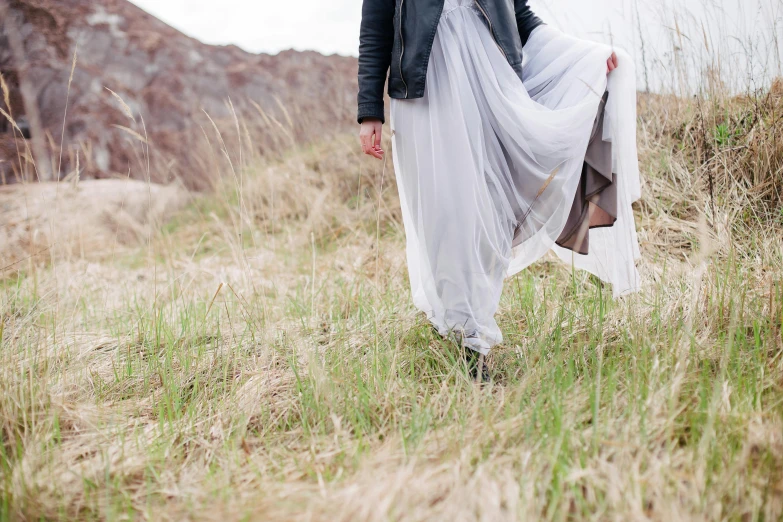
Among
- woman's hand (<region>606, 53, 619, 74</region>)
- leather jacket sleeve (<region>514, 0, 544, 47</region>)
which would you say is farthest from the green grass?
leather jacket sleeve (<region>514, 0, 544, 47</region>)

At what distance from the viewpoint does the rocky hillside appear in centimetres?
576

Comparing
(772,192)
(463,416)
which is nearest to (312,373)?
(463,416)

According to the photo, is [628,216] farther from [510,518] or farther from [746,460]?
[510,518]

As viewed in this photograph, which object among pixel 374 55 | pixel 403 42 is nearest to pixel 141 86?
pixel 374 55

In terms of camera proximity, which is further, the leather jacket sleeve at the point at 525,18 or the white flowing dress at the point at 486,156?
the leather jacket sleeve at the point at 525,18

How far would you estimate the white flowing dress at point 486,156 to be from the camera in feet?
4.72

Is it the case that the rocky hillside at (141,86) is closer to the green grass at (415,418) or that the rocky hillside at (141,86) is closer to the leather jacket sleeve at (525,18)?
the leather jacket sleeve at (525,18)

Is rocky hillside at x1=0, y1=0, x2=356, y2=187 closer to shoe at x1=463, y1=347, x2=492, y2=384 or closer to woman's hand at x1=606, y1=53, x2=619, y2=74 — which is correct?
woman's hand at x1=606, y1=53, x2=619, y2=74

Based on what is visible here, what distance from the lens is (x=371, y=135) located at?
5.15 ft

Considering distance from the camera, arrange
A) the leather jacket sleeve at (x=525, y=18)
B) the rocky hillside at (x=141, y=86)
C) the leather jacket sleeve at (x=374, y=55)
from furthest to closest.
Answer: the rocky hillside at (x=141, y=86)
the leather jacket sleeve at (x=525, y=18)
the leather jacket sleeve at (x=374, y=55)

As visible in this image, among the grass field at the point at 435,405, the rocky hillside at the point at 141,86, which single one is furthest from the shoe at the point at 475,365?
the rocky hillside at the point at 141,86

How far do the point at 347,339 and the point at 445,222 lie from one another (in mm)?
648

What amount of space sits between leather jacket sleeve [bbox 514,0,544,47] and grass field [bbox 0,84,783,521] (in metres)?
0.95

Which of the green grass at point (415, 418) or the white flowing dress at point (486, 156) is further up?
the white flowing dress at point (486, 156)
